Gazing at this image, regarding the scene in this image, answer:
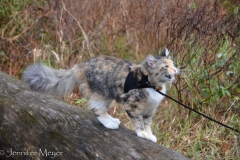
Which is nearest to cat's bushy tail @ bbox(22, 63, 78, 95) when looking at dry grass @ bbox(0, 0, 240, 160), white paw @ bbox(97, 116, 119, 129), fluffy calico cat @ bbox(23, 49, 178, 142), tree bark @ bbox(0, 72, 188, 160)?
fluffy calico cat @ bbox(23, 49, 178, 142)

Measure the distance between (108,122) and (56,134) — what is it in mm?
493

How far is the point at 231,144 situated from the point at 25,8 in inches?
187

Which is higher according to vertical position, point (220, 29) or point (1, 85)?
point (220, 29)

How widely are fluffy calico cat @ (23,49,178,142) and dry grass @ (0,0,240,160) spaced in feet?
4.34

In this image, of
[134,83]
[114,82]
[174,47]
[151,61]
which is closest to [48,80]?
[114,82]

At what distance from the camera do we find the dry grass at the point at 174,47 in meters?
4.87

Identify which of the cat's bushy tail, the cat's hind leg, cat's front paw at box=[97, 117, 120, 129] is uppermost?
the cat's bushy tail

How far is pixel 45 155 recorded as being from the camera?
3.47 m

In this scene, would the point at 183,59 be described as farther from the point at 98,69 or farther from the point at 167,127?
the point at 98,69

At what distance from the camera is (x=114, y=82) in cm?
362

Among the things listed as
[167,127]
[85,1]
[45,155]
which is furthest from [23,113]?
[85,1]

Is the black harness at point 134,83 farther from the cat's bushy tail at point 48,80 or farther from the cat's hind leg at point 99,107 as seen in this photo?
the cat's bushy tail at point 48,80

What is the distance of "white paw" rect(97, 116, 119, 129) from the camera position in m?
3.57

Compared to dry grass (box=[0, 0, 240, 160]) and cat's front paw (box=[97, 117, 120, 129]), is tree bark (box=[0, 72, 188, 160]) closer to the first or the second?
cat's front paw (box=[97, 117, 120, 129])
